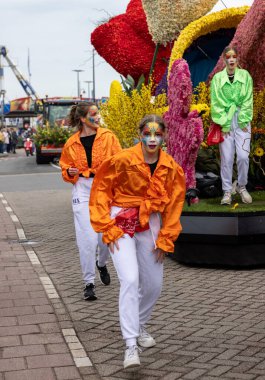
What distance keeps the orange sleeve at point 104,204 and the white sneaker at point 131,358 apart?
708 millimetres

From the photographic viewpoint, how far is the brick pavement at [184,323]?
5.44 metres

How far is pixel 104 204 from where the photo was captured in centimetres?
555

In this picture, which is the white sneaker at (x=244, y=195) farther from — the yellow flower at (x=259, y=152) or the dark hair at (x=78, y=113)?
the dark hair at (x=78, y=113)

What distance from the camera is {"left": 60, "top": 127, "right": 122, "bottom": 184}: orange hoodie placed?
25.1ft

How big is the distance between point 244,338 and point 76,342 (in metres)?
1.21

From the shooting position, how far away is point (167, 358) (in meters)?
5.68

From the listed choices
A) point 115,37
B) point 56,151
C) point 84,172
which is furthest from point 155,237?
point 56,151

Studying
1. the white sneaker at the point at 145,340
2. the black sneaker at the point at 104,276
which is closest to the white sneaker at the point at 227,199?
the black sneaker at the point at 104,276

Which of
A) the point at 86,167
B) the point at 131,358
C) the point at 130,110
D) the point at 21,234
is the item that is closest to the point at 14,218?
the point at 21,234

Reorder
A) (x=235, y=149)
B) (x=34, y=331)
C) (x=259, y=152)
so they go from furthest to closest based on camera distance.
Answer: (x=259, y=152) < (x=235, y=149) < (x=34, y=331)

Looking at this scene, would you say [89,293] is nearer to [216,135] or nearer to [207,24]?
[216,135]

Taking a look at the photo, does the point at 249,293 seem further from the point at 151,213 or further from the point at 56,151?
the point at 56,151

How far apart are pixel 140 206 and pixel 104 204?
24cm

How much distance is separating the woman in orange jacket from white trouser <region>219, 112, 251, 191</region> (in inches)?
90.0
